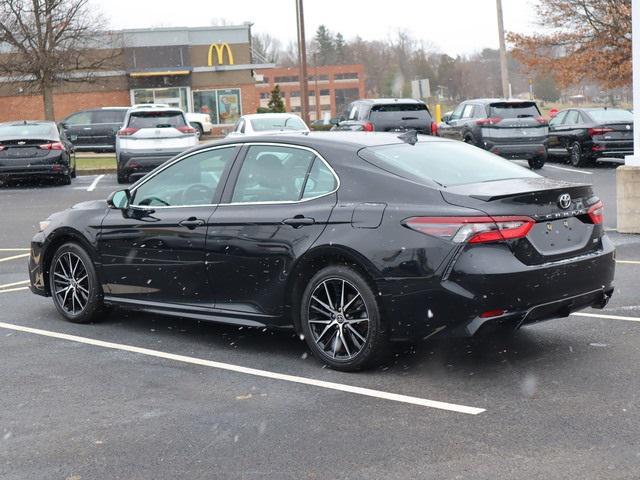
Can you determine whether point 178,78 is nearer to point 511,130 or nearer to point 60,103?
point 60,103

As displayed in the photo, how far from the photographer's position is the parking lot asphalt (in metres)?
A: 4.66

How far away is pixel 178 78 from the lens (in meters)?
55.6

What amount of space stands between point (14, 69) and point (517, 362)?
37.8 meters

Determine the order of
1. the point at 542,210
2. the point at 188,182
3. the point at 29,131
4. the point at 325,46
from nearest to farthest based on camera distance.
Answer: the point at 542,210 < the point at 188,182 < the point at 29,131 < the point at 325,46

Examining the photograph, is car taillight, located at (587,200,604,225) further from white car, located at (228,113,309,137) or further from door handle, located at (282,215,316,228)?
white car, located at (228,113,309,137)

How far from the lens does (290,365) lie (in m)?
6.63

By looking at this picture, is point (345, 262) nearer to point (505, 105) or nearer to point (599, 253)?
point (599, 253)

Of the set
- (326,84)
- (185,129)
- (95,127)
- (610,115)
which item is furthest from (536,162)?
(326,84)

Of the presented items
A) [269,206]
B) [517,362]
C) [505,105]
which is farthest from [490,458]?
[505,105]

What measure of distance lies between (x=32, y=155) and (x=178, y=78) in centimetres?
3393

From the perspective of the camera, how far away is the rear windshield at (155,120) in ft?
74.1

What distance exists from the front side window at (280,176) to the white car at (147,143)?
15221 millimetres

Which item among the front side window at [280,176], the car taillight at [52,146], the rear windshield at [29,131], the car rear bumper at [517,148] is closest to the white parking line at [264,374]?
the front side window at [280,176]

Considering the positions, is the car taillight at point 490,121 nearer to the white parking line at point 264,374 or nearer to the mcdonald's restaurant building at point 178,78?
the white parking line at point 264,374
